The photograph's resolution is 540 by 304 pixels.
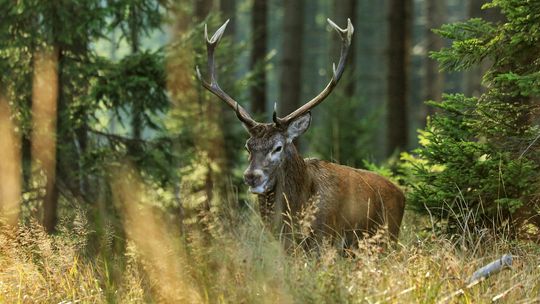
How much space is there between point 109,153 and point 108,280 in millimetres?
5842

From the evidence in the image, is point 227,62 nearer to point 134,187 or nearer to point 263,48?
point 134,187

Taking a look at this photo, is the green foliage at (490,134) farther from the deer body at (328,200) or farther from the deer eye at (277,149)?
the deer eye at (277,149)

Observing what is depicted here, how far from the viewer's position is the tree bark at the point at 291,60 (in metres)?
19.0

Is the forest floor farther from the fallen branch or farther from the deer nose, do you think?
the deer nose

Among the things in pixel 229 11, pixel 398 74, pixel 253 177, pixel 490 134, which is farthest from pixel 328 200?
pixel 229 11

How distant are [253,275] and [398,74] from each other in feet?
41.4

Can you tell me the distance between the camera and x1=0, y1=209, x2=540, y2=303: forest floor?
16.7 feet

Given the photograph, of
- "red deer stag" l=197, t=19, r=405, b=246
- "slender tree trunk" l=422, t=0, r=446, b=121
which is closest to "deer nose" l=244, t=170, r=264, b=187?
"red deer stag" l=197, t=19, r=405, b=246

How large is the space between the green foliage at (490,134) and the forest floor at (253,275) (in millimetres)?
424

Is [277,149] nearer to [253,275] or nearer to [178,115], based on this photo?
[253,275]

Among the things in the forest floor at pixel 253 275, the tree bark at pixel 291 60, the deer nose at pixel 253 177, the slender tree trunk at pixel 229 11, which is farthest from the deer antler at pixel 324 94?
the slender tree trunk at pixel 229 11

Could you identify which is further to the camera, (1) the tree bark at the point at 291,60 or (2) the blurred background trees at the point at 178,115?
(1) the tree bark at the point at 291,60

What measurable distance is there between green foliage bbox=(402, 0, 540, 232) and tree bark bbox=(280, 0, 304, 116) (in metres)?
11.4

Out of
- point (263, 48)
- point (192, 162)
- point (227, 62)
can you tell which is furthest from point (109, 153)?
point (263, 48)
